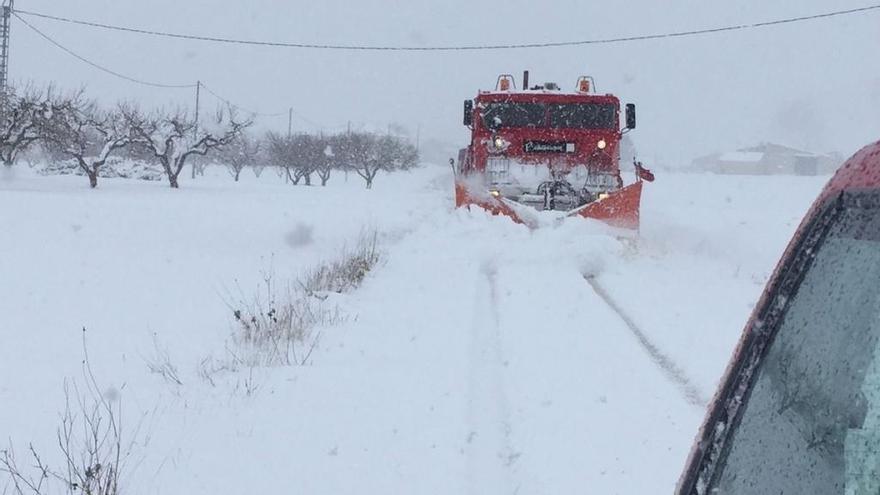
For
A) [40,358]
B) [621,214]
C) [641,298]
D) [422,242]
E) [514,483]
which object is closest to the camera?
[514,483]

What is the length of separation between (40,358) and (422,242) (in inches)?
329

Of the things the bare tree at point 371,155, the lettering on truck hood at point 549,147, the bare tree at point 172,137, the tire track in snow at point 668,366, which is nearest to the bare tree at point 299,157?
the bare tree at point 371,155

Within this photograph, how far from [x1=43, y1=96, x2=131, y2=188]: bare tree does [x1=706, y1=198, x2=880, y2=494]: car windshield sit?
31.8 m

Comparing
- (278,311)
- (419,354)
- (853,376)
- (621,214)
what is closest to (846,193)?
(853,376)

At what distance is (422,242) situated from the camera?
14.8 metres

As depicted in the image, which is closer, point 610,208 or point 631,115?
point 610,208

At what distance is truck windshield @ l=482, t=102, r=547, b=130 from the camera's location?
1596 centimetres

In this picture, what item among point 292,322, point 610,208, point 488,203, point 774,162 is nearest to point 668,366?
point 292,322

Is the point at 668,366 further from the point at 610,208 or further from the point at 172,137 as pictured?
the point at 172,137

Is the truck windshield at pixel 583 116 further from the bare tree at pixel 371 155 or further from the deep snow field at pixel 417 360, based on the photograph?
the bare tree at pixel 371 155

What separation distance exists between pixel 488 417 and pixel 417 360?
1.39 m

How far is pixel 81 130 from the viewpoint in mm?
33844

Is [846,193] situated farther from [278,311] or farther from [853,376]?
[278,311]

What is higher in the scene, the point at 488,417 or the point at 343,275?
the point at 343,275
